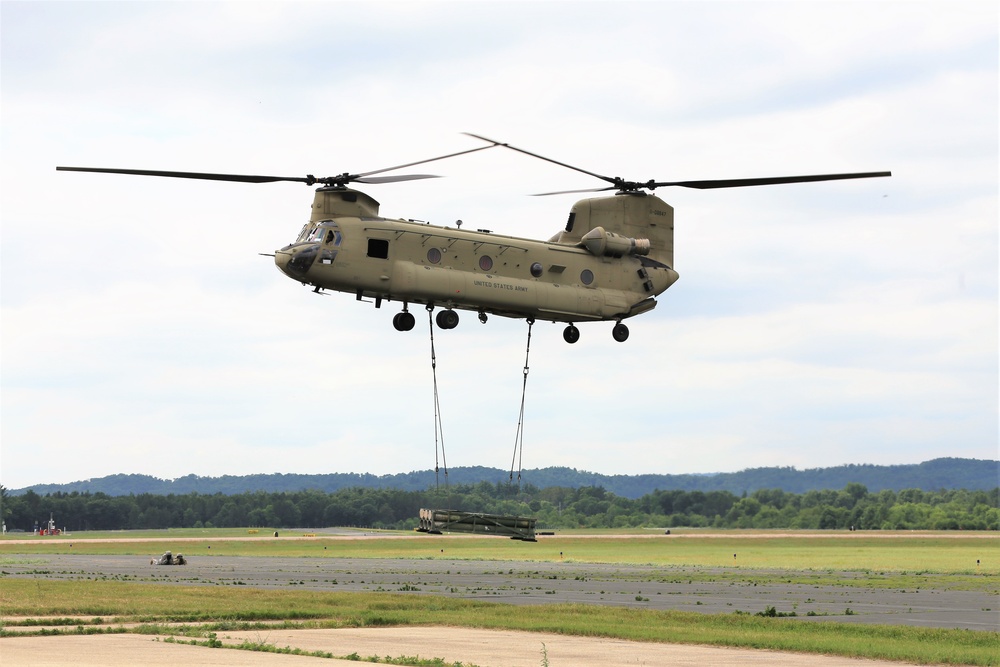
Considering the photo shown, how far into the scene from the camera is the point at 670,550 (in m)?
125

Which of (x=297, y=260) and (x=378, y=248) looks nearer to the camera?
(x=297, y=260)

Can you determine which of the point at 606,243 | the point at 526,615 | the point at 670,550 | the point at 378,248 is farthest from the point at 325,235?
the point at 670,550

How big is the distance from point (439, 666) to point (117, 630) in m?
13.2

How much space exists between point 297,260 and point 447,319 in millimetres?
5343

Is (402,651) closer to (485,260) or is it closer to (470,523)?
(470,523)

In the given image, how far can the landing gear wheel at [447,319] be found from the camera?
4156 cm

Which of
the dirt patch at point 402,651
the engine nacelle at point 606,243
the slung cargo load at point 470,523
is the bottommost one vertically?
the dirt patch at point 402,651

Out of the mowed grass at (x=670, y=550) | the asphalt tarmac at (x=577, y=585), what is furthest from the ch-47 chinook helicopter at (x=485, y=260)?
the mowed grass at (x=670, y=550)

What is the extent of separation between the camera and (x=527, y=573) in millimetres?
79688

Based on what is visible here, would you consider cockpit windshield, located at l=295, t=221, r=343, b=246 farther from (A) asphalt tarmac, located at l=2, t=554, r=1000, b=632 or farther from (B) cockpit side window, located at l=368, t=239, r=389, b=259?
(A) asphalt tarmac, located at l=2, t=554, r=1000, b=632

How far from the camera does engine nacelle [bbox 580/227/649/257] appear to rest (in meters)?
44.9

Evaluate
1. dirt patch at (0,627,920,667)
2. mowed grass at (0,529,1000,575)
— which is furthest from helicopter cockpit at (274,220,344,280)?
mowed grass at (0,529,1000,575)

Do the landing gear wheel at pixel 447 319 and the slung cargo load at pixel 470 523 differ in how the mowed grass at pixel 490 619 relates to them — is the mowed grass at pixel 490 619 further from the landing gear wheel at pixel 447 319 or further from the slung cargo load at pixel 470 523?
the landing gear wheel at pixel 447 319

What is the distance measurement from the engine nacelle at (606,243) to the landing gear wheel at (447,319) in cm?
616
